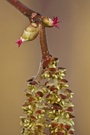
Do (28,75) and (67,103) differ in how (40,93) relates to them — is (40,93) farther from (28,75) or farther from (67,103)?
(28,75)

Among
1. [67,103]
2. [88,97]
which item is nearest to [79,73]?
[88,97]

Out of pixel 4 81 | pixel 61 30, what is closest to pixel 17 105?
pixel 4 81

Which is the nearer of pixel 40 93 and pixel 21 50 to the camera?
pixel 40 93

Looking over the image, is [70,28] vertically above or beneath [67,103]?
above

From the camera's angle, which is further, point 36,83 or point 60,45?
point 60,45

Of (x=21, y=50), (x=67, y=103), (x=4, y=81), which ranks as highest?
(x=21, y=50)

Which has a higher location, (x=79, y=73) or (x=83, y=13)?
(x=83, y=13)
